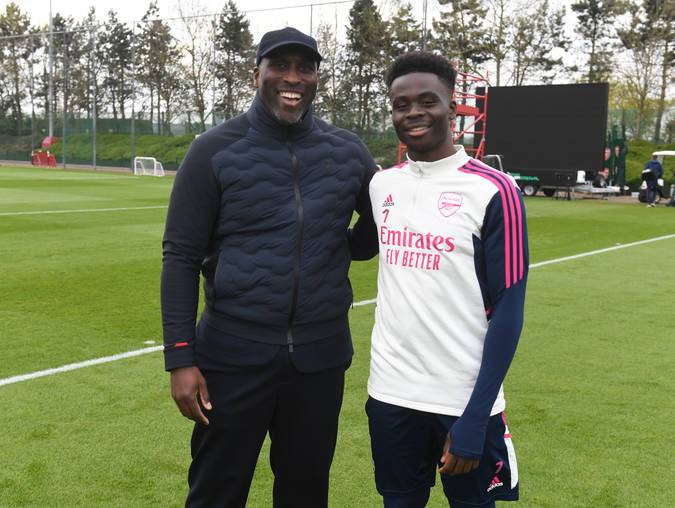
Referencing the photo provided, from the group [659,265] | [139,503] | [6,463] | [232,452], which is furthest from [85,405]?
[659,265]

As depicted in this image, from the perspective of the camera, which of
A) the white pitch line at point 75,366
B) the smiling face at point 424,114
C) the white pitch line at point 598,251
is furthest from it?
the white pitch line at point 598,251

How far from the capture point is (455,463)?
2.14 m

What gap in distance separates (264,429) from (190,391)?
0.31m

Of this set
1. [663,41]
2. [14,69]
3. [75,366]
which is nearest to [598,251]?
[75,366]

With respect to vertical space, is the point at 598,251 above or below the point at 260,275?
below

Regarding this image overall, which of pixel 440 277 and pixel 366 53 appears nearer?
pixel 440 277

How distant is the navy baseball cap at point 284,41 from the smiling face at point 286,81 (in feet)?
0.06


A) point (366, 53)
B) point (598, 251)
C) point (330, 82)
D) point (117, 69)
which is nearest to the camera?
point (598, 251)

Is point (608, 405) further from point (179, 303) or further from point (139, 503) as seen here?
point (179, 303)

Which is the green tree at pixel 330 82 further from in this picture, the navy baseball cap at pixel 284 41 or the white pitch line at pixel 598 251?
the navy baseball cap at pixel 284 41

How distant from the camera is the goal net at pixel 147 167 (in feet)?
120

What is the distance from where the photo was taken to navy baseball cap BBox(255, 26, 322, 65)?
2.36 meters

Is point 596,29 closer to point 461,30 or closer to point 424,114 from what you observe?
point 461,30

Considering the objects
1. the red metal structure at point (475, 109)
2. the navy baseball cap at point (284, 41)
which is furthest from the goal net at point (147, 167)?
the navy baseball cap at point (284, 41)
